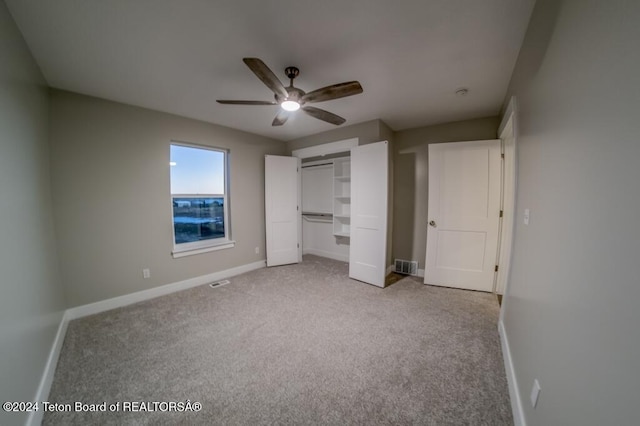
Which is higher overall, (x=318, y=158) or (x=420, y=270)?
(x=318, y=158)

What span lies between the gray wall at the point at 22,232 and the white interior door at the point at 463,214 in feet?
12.8

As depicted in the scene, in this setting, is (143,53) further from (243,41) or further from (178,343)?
(178,343)

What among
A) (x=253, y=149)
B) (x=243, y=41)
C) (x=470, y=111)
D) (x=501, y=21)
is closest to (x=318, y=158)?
(x=253, y=149)

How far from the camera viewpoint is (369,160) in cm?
321

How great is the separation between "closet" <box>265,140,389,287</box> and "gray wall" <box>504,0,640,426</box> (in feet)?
6.14

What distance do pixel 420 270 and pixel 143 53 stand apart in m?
4.31

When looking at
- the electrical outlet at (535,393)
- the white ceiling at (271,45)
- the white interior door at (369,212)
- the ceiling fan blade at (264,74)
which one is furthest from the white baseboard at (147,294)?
the electrical outlet at (535,393)

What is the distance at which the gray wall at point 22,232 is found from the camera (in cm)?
118

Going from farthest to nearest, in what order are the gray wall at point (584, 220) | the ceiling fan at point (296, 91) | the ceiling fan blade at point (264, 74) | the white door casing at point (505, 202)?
the white door casing at point (505, 202) → the ceiling fan at point (296, 91) → the ceiling fan blade at point (264, 74) → the gray wall at point (584, 220)

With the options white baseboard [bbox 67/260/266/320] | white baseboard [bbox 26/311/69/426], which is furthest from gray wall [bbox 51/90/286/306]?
white baseboard [bbox 26/311/69/426]

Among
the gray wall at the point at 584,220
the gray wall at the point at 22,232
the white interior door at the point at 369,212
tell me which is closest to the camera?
the gray wall at the point at 584,220

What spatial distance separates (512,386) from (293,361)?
5.00ft

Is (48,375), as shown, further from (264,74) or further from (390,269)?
(390,269)

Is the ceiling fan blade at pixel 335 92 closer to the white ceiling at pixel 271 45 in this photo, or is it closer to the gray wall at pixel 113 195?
the white ceiling at pixel 271 45
